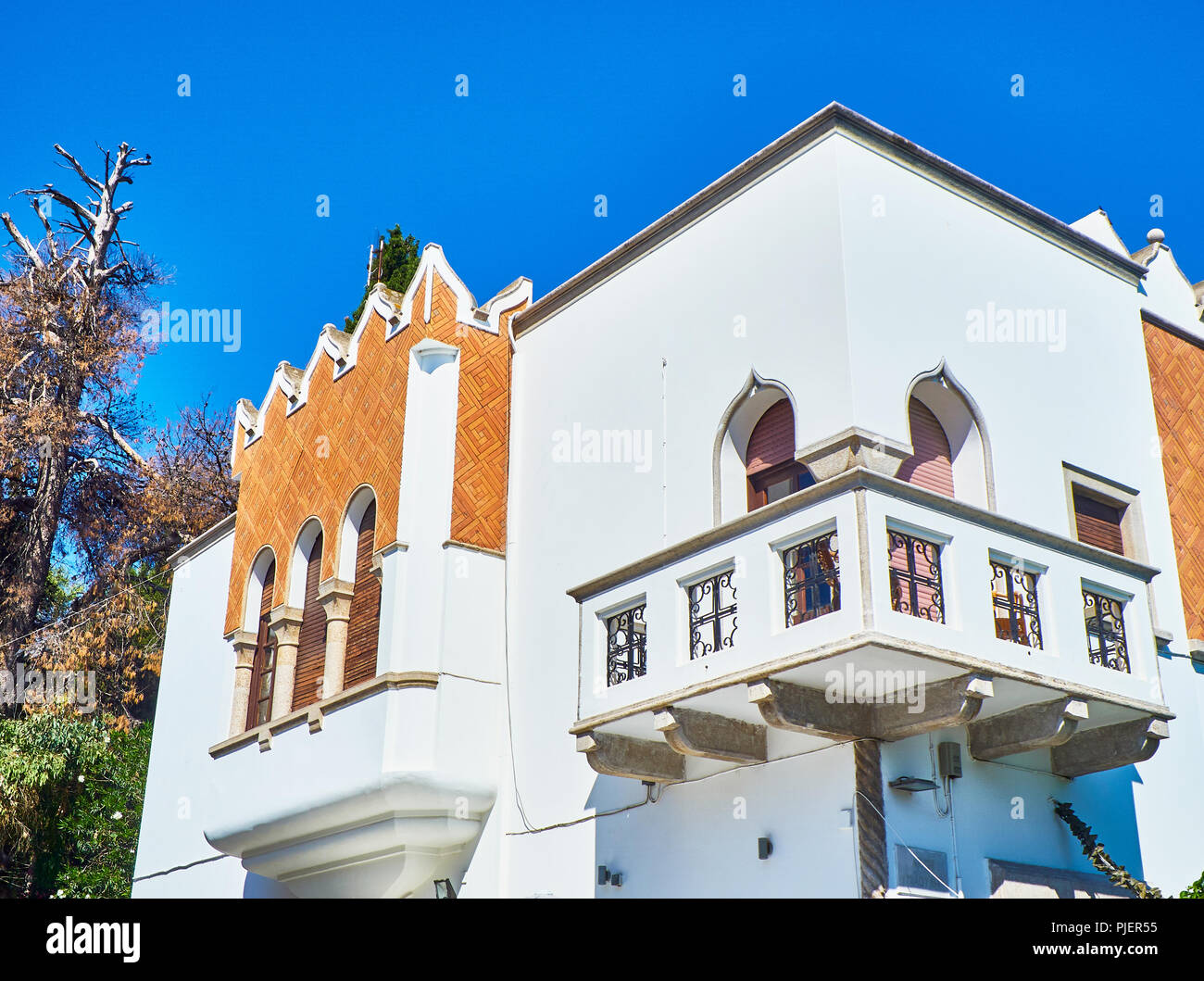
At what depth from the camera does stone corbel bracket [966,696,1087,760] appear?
890 cm

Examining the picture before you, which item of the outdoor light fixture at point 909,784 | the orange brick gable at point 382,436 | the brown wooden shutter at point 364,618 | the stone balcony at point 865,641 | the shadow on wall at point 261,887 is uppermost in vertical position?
the orange brick gable at point 382,436

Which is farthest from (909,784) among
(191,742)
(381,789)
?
(191,742)

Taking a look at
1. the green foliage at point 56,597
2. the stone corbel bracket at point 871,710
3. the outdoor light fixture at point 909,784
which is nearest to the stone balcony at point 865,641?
the stone corbel bracket at point 871,710

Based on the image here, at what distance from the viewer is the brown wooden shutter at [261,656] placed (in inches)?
580

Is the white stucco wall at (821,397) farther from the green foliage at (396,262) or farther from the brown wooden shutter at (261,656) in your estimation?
the green foliage at (396,262)

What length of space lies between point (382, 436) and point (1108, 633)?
7250 millimetres

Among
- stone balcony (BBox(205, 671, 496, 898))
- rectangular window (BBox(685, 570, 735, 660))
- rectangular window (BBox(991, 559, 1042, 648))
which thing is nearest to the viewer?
rectangular window (BBox(991, 559, 1042, 648))

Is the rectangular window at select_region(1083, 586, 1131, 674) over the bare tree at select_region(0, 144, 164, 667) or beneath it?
beneath

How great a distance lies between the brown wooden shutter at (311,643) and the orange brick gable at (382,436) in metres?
0.29

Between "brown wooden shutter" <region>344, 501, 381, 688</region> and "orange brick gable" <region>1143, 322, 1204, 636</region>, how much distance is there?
7.72 metres

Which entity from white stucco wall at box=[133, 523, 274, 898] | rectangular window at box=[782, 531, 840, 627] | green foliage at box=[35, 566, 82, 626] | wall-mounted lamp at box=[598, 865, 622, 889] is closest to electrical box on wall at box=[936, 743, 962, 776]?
rectangular window at box=[782, 531, 840, 627]

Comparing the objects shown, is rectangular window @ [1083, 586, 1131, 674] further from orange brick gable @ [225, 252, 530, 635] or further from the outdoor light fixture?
orange brick gable @ [225, 252, 530, 635]

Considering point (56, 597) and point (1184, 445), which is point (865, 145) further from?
point (56, 597)

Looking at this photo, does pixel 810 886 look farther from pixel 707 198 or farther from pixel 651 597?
pixel 707 198
